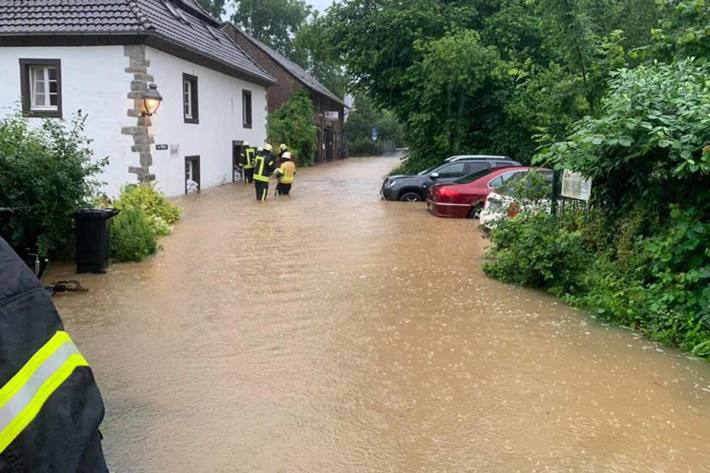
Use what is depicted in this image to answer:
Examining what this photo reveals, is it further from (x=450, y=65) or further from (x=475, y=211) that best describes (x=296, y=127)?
(x=475, y=211)

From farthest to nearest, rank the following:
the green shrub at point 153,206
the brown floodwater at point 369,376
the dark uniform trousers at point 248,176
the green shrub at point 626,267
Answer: the dark uniform trousers at point 248,176 < the green shrub at point 153,206 < the green shrub at point 626,267 < the brown floodwater at point 369,376

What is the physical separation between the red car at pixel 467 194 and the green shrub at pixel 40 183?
8.55 meters

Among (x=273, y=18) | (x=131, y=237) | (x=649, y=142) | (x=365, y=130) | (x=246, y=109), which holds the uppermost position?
(x=273, y=18)

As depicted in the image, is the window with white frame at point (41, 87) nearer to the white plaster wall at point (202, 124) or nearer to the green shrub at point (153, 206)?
the white plaster wall at point (202, 124)

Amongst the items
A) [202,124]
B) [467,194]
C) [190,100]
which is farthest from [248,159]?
[467,194]

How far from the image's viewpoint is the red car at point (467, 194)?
1593 centimetres

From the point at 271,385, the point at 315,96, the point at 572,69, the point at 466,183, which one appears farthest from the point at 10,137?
the point at 315,96

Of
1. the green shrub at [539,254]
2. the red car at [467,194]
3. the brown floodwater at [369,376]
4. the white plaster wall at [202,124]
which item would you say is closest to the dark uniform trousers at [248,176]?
the white plaster wall at [202,124]

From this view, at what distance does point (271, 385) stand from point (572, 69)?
8.43m

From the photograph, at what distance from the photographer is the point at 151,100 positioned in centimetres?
1805

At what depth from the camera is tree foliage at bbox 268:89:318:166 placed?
39.2 m

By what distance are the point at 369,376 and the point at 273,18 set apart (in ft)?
234

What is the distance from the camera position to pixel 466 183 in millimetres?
16250

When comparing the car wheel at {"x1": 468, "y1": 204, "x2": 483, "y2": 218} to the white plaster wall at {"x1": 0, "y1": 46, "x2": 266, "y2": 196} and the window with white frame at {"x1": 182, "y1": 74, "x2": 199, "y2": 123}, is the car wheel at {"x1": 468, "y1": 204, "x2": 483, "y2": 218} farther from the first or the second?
the window with white frame at {"x1": 182, "y1": 74, "x2": 199, "y2": 123}
